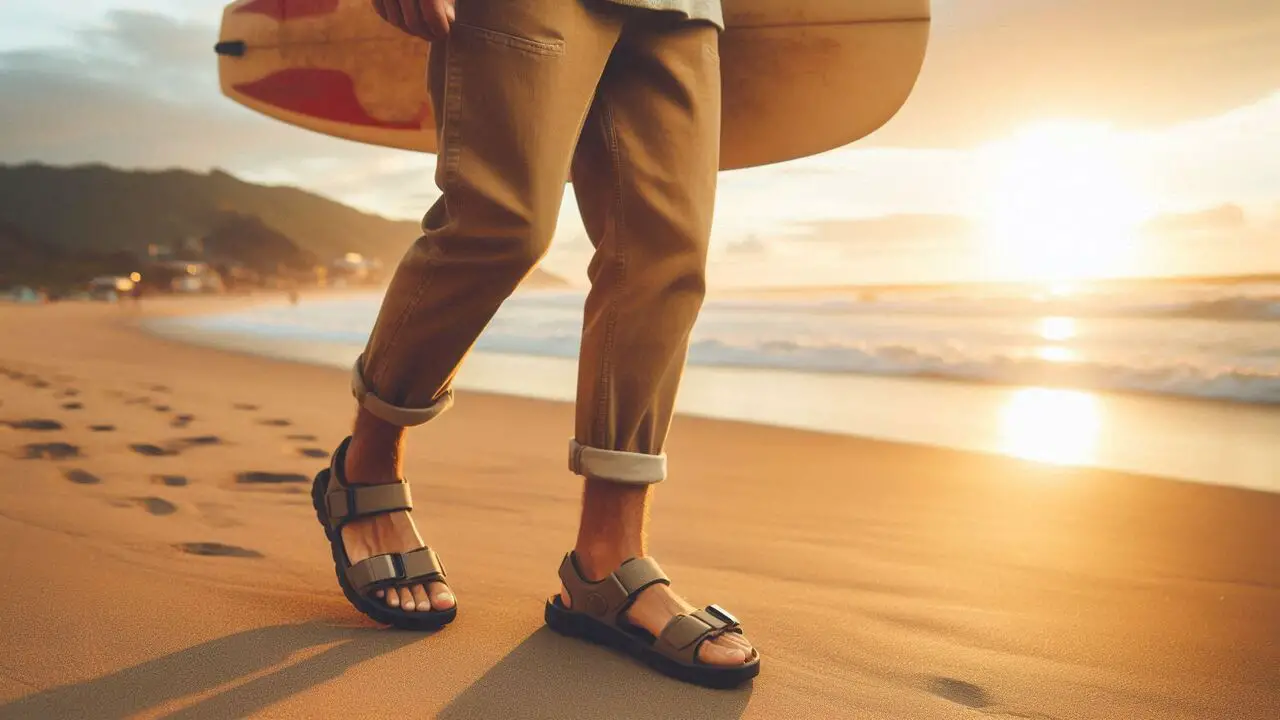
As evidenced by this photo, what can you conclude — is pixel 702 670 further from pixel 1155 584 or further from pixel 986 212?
pixel 986 212

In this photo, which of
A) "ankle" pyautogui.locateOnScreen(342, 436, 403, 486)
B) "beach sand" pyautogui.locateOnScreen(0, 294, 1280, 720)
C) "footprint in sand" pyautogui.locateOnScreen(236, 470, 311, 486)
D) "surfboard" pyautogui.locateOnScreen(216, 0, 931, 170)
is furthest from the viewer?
"footprint in sand" pyautogui.locateOnScreen(236, 470, 311, 486)

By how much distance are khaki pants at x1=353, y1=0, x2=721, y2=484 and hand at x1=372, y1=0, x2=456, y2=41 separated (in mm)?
25

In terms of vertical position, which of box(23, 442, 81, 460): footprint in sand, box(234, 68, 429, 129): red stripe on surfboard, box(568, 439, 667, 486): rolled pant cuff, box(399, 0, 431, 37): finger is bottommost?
box(23, 442, 81, 460): footprint in sand

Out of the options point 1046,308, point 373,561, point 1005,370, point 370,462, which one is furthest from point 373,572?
point 1046,308

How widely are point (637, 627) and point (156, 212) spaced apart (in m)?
45.9

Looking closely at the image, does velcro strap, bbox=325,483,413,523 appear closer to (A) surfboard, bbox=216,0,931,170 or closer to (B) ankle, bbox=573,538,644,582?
(B) ankle, bbox=573,538,644,582

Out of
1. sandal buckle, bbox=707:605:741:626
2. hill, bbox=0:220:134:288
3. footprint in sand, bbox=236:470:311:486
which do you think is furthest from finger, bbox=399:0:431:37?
hill, bbox=0:220:134:288

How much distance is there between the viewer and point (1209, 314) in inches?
244

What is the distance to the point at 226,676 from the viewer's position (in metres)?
0.93

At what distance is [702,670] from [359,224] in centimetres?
4340

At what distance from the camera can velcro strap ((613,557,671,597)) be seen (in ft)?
3.58

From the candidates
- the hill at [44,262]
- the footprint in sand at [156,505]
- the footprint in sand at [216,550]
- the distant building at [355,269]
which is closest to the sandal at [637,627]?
the footprint in sand at [216,550]

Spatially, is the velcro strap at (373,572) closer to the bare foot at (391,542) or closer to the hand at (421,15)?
the bare foot at (391,542)

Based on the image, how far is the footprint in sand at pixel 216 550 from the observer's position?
4.58 feet
